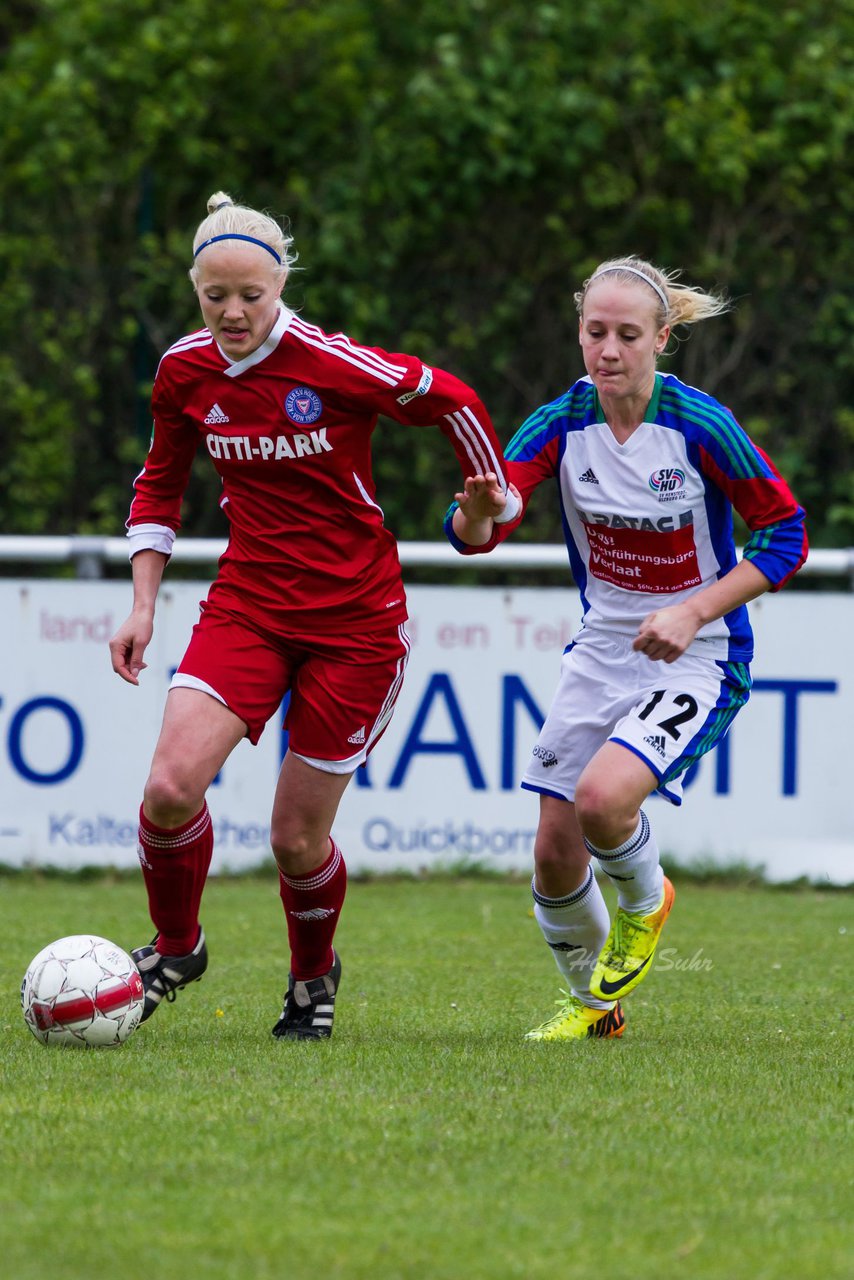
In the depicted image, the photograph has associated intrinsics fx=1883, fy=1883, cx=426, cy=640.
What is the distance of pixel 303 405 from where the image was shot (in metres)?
4.79

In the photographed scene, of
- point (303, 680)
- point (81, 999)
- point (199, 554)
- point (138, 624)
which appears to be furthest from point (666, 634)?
point (199, 554)

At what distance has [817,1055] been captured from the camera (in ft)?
15.4

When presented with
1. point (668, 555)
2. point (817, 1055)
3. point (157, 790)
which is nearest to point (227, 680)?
point (157, 790)

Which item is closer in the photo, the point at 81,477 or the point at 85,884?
the point at 85,884

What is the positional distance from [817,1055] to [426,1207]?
6.00ft

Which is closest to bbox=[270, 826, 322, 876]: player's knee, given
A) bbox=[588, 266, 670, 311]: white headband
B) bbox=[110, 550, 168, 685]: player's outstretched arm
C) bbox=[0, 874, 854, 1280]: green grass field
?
bbox=[0, 874, 854, 1280]: green grass field

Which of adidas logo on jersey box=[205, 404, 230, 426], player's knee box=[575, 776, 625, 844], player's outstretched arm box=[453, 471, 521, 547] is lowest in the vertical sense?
player's knee box=[575, 776, 625, 844]

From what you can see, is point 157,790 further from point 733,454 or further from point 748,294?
point 748,294

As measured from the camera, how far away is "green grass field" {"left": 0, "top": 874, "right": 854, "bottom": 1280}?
294 cm

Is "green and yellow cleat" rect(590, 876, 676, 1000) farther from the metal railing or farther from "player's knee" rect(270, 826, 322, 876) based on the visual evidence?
the metal railing

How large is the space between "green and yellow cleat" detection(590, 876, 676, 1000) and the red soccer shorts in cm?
85

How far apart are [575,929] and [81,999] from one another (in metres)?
1.37

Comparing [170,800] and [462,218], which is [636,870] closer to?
[170,800]

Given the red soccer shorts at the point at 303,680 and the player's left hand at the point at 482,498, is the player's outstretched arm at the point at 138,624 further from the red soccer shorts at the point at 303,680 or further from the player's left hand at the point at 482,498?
the player's left hand at the point at 482,498
